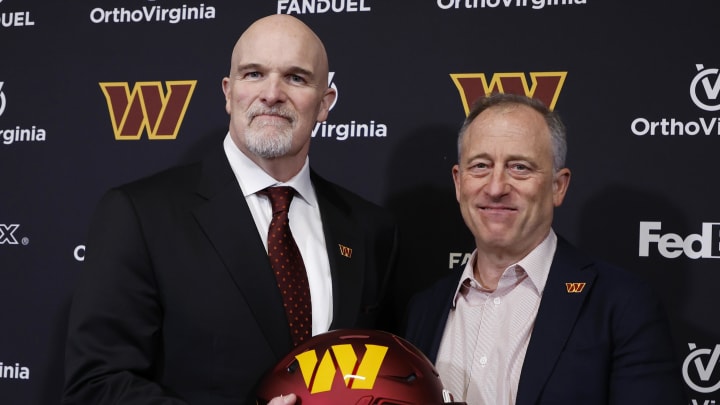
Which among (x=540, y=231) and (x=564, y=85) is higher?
(x=564, y=85)

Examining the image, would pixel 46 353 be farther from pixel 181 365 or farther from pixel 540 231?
pixel 540 231

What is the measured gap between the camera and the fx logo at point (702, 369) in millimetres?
2834

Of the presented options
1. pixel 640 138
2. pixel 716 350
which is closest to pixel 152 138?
pixel 640 138

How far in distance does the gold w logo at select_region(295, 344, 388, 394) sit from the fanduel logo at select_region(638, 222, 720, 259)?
1254mm

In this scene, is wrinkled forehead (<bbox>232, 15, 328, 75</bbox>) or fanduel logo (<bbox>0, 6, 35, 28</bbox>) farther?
fanduel logo (<bbox>0, 6, 35, 28</bbox>)

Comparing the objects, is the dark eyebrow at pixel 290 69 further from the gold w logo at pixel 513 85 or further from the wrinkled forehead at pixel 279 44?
the gold w logo at pixel 513 85

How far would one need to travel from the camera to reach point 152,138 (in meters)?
3.42

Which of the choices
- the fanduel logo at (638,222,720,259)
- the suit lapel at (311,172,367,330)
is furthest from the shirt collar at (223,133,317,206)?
the fanduel logo at (638,222,720,259)

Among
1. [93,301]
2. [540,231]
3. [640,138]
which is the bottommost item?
[93,301]

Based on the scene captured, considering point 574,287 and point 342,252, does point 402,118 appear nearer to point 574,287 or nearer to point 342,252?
point 342,252

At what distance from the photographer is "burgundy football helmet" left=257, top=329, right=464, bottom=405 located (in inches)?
77.9

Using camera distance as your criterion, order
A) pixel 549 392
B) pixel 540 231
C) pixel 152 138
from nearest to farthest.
Result: pixel 549 392 < pixel 540 231 < pixel 152 138

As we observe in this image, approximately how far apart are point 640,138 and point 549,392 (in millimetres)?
1096

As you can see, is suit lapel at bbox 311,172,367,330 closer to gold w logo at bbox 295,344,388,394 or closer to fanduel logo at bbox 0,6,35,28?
gold w logo at bbox 295,344,388,394
